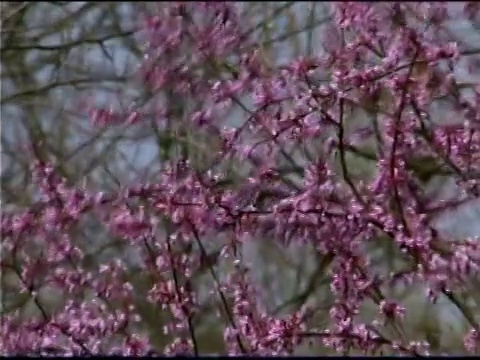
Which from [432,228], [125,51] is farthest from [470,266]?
[125,51]

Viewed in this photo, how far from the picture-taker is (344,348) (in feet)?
6.52

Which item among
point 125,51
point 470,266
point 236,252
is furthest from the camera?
point 125,51

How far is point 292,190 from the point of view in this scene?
6.57ft

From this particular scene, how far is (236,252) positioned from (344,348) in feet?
1.07

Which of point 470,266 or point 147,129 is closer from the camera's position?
point 470,266

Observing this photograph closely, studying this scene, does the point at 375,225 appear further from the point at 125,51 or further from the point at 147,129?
the point at 125,51

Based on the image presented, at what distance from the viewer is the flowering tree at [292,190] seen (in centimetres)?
198

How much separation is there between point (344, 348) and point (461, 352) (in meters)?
0.27

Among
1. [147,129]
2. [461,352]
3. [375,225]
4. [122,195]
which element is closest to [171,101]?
Answer: [147,129]

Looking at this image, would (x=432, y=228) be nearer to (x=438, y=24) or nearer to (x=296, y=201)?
(x=296, y=201)

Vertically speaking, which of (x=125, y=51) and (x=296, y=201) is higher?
(x=125, y=51)

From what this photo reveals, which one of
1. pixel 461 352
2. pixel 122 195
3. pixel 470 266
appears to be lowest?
pixel 461 352

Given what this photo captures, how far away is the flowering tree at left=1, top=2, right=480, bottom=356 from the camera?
198 cm

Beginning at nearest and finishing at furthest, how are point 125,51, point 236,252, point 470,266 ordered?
1. point 470,266
2. point 236,252
3. point 125,51
